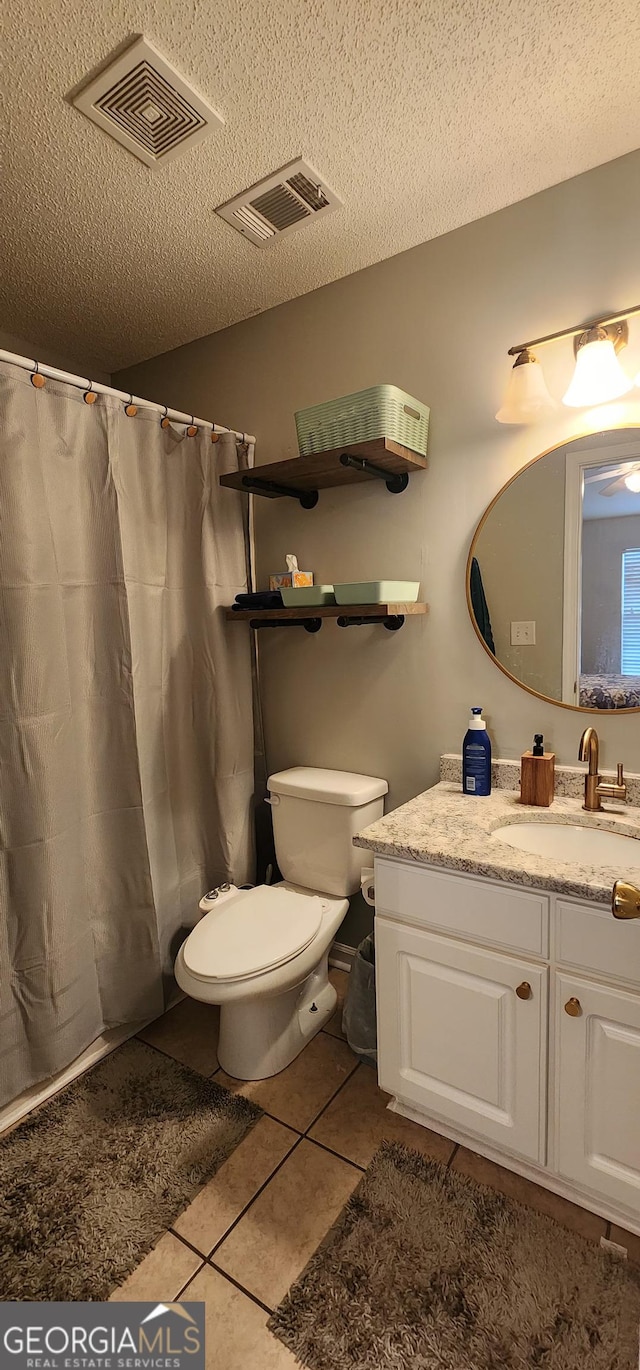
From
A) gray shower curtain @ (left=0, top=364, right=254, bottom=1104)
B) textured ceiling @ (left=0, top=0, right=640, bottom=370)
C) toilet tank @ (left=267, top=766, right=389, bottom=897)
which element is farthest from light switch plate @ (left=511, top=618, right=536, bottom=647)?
textured ceiling @ (left=0, top=0, right=640, bottom=370)

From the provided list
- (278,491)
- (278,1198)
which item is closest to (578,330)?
(278,491)

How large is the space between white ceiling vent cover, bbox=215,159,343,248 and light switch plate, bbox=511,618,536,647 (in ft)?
3.86

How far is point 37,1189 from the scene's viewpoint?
4.32ft

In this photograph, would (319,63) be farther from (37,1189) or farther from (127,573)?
(37,1189)

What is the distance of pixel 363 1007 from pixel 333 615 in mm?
1110

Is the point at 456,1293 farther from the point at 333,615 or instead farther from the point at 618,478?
the point at 618,478

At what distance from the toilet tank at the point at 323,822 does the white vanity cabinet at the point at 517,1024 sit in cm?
40

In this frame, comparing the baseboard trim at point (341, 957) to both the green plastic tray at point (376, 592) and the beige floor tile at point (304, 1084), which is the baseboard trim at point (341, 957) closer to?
the beige floor tile at point (304, 1084)

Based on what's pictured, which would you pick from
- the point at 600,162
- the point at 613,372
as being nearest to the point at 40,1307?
the point at 613,372

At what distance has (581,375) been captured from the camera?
1.36 meters

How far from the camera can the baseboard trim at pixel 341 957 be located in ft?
6.77

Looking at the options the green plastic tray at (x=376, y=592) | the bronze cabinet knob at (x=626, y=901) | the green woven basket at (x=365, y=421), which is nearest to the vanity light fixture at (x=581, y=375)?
the green woven basket at (x=365, y=421)

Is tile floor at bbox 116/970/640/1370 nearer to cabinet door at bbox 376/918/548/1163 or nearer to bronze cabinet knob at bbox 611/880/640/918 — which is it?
cabinet door at bbox 376/918/548/1163

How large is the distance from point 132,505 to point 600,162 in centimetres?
145
